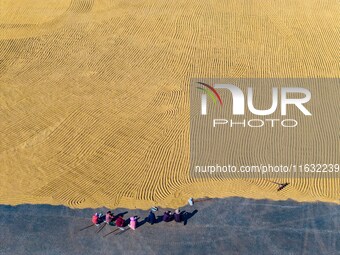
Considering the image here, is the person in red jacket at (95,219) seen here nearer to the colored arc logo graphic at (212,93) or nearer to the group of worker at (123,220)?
the group of worker at (123,220)

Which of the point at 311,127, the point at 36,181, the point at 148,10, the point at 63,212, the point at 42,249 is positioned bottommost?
the point at 42,249

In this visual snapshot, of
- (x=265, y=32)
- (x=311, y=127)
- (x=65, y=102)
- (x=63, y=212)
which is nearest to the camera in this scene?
(x=63, y=212)

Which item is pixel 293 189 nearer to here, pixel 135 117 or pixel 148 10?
pixel 135 117

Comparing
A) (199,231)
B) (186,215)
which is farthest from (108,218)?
(199,231)

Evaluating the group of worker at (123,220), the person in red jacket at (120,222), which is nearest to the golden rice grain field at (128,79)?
the group of worker at (123,220)

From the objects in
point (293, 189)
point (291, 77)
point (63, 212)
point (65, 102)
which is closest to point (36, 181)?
point (63, 212)

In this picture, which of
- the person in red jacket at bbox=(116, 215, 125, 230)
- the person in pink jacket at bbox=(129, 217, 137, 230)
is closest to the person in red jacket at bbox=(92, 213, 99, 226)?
the person in red jacket at bbox=(116, 215, 125, 230)
